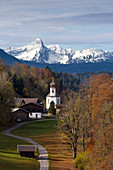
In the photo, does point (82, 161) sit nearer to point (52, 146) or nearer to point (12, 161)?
point (12, 161)

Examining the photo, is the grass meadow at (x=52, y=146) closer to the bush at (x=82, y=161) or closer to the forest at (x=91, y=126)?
the bush at (x=82, y=161)

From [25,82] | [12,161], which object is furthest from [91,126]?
[25,82]

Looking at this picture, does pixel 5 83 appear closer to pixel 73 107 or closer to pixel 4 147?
pixel 4 147

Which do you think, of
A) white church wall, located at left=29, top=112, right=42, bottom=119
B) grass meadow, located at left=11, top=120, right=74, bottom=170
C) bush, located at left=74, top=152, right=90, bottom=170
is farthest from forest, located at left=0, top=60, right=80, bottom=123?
bush, located at left=74, top=152, right=90, bottom=170

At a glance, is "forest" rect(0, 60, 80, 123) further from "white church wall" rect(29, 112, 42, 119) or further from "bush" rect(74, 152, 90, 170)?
"bush" rect(74, 152, 90, 170)

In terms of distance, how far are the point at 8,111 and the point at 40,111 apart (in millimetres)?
30184

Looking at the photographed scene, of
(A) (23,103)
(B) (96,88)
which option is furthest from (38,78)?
(B) (96,88)

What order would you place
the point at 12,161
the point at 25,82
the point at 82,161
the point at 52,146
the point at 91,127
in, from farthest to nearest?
the point at 25,82 → the point at 52,146 → the point at 91,127 → the point at 12,161 → the point at 82,161

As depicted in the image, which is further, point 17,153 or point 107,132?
point 17,153

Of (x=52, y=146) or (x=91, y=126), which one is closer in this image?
(x=91, y=126)

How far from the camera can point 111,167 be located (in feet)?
93.3

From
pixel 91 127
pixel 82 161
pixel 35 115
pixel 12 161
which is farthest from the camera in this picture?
pixel 35 115

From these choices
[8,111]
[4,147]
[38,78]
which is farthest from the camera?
[38,78]

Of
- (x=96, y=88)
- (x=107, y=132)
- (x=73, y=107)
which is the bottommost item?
(x=107, y=132)
